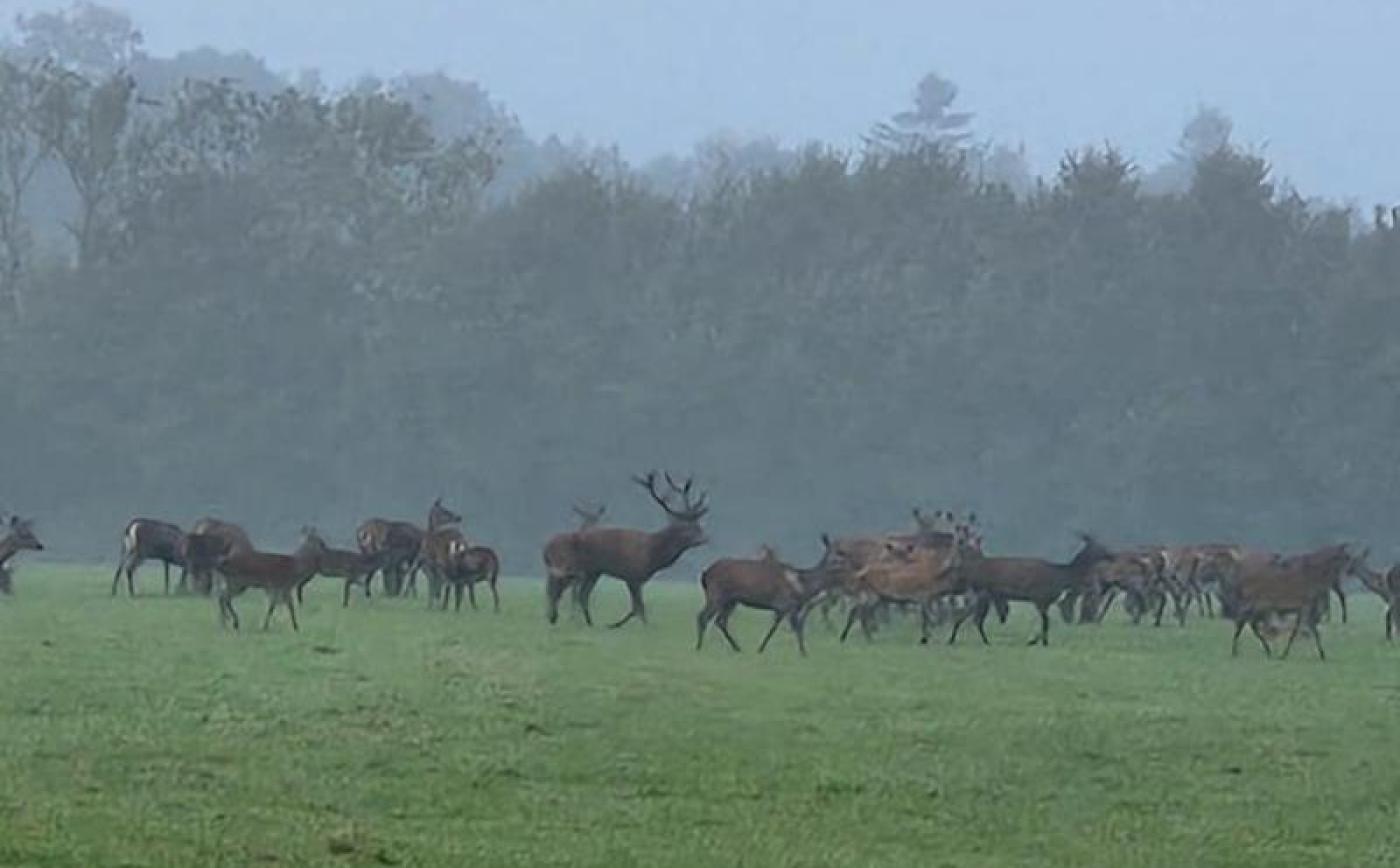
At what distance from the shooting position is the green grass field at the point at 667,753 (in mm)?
13031

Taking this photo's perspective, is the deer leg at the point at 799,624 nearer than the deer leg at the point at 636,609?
Yes

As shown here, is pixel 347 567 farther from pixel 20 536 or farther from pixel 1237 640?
pixel 1237 640

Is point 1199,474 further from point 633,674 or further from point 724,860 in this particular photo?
point 724,860

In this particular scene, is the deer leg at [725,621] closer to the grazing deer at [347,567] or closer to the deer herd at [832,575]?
the deer herd at [832,575]

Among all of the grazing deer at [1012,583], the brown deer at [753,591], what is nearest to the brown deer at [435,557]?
the brown deer at [753,591]

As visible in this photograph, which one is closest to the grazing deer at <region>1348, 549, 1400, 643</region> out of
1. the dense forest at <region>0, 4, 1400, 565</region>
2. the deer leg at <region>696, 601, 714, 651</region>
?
the deer leg at <region>696, 601, 714, 651</region>

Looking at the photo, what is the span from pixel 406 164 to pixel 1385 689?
4114 cm

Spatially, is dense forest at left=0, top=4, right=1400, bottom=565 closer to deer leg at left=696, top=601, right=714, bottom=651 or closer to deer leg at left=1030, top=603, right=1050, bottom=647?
deer leg at left=1030, top=603, right=1050, bottom=647

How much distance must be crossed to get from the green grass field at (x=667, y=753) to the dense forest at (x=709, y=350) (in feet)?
93.9

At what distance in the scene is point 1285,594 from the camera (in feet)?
80.5

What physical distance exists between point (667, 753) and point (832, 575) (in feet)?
29.6

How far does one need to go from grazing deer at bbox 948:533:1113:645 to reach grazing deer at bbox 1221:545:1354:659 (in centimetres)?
159

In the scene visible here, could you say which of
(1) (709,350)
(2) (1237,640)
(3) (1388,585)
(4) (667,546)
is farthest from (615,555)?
(1) (709,350)

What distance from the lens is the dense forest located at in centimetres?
5181
